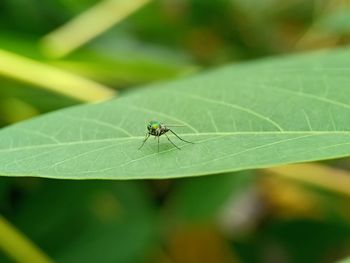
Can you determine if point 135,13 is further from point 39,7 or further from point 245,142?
point 245,142

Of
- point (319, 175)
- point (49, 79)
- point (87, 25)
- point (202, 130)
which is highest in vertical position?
point (87, 25)

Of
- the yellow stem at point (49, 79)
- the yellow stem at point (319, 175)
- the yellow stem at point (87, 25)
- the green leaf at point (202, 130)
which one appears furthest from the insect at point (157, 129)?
the yellow stem at point (87, 25)

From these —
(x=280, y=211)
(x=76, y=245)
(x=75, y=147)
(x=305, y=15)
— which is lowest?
(x=75, y=147)

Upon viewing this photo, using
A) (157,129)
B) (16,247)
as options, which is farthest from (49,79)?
(157,129)

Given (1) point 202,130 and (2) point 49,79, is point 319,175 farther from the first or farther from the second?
(1) point 202,130

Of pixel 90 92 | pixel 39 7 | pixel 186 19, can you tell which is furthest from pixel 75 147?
pixel 186 19

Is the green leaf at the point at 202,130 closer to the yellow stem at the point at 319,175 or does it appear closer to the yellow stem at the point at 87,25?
the yellow stem at the point at 319,175
